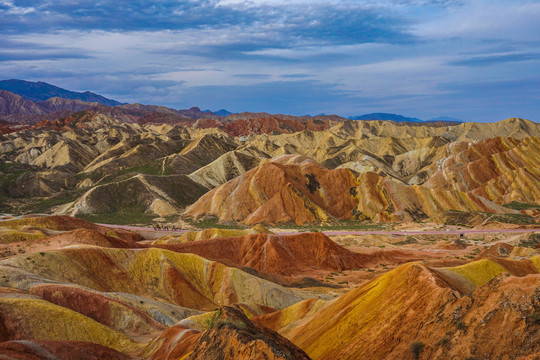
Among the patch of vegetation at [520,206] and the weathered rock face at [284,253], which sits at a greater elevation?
the weathered rock face at [284,253]

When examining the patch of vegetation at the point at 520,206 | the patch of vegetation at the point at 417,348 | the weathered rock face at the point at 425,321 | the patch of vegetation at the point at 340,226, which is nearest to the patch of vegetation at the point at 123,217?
the patch of vegetation at the point at 340,226

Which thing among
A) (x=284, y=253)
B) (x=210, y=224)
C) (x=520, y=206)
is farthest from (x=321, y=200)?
(x=284, y=253)

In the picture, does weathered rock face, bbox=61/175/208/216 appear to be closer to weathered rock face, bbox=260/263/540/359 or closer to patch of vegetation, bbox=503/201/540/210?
patch of vegetation, bbox=503/201/540/210

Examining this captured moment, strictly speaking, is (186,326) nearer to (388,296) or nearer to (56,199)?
(388,296)

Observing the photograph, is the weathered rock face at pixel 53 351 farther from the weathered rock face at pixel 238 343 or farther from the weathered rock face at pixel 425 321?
the weathered rock face at pixel 425 321

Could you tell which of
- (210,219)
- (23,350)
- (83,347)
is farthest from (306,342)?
(210,219)

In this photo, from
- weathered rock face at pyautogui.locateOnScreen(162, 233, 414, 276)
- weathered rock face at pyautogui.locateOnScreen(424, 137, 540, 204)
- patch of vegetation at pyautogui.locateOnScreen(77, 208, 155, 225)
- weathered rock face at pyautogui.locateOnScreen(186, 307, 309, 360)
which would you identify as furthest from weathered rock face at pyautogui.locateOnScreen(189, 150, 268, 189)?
weathered rock face at pyautogui.locateOnScreen(186, 307, 309, 360)
